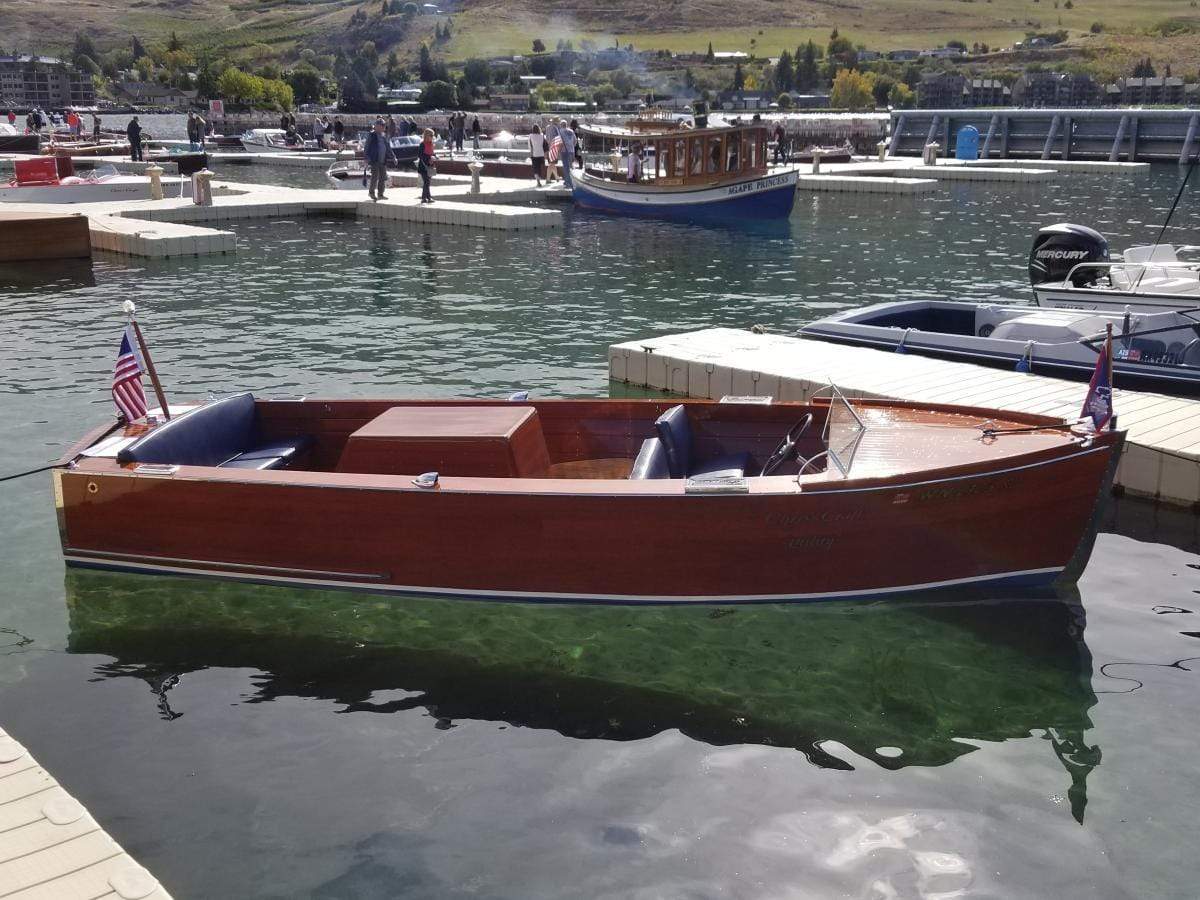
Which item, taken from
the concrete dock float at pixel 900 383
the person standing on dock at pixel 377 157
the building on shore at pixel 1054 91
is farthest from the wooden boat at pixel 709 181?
the building on shore at pixel 1054 91

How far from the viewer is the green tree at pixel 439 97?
117m

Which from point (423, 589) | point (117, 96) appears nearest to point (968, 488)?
point (423, 589)

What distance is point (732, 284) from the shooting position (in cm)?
2370

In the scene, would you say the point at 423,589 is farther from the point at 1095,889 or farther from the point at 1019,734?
the point at 1095,889

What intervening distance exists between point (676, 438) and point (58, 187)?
1277 inches

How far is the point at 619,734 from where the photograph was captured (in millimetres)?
7168

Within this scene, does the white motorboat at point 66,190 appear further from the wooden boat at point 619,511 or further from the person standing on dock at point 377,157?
the wooden boat at point 619,511

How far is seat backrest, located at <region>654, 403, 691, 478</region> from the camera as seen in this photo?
9.15 meters

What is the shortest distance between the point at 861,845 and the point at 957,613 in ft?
9.81

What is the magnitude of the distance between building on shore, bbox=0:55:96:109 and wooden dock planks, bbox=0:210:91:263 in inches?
5661

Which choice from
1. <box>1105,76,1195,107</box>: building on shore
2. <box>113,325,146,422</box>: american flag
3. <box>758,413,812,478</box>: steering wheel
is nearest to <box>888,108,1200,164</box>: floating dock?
<box>1105,76,1195,107</box>: building on shore

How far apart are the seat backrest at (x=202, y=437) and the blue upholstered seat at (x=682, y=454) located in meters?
3.45

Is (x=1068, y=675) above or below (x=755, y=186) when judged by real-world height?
below

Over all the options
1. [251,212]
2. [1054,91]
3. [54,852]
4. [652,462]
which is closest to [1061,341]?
[652,462]
